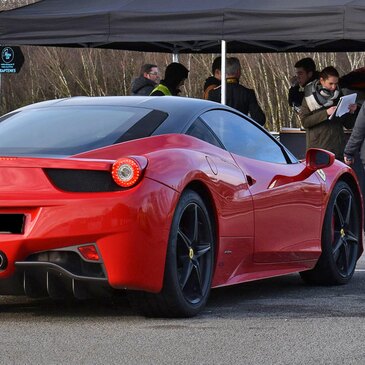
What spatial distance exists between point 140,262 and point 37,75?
35.0 m

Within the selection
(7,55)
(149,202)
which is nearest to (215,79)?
(149,202)

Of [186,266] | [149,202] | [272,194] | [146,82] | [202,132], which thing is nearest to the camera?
[149,202]

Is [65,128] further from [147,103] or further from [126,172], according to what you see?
[126,172]

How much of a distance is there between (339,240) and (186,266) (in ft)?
7.60

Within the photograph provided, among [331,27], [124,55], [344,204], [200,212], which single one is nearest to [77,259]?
[200,212]

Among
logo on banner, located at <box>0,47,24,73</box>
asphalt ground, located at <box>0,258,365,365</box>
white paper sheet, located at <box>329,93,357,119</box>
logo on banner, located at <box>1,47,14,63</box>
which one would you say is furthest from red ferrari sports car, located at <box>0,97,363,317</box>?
logo on banner, located at <box>1,47,14,63</box>

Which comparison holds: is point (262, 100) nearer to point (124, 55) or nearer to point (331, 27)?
point (124, 55)

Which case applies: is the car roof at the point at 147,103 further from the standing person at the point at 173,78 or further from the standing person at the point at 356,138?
the standing person at the point at 173,78

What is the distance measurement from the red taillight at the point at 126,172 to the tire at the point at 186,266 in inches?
14.3

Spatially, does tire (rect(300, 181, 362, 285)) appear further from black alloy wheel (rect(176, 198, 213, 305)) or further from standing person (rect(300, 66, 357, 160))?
standing person (rect(300, 66, 357, 160))

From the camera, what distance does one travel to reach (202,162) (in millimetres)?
7094

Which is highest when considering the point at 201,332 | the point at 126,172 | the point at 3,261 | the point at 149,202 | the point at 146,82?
the point at 146,82

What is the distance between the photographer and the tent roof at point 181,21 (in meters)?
13.7

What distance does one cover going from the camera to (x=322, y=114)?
14.6m
